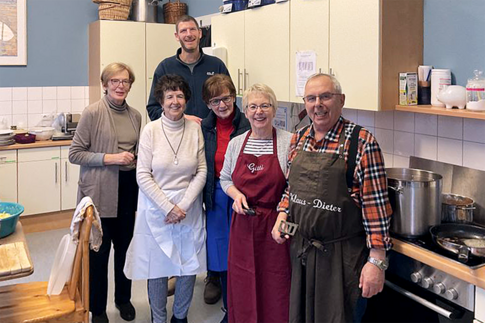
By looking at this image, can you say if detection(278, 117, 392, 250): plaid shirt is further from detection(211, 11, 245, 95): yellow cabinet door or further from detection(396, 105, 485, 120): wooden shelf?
detection(211, 11, 245, 95): yellow cabinet door

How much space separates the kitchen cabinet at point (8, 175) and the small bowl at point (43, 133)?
297 millimetres

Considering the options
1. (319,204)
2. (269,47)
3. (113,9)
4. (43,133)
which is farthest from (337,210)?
(113,9)

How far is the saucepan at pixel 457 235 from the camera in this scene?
1909mm

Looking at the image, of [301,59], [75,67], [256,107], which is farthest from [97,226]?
[75,67]

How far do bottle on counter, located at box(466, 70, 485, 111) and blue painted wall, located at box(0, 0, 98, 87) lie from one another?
399 cm

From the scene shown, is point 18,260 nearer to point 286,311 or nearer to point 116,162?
point 116,162

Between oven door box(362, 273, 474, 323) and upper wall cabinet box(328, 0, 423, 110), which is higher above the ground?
upper wall cabinet box(328, 0, 423, 110)

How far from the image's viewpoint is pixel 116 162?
2.71 metres

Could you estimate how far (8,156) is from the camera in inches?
173

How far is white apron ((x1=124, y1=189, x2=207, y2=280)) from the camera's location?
2588 millimetres

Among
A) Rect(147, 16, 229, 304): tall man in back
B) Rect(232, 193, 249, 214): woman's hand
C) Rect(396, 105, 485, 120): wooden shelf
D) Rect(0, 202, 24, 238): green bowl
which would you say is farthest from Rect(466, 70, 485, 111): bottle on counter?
Rect(0, 202, 24, 238): green bowl

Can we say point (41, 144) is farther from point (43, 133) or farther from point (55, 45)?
point (55, 45)

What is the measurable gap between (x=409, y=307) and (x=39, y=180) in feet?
11.6

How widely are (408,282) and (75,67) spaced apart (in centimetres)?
409
